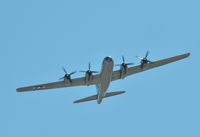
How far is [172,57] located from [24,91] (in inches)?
874

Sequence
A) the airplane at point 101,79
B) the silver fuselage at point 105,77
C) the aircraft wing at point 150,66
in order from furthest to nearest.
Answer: the aircraft wing at point 150,66, the airplane at point 101,79, the silver fuselage at point 105,77

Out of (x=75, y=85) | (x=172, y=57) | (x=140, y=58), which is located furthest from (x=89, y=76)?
(x=172, y=57)

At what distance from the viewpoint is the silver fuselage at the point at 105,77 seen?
6362cm

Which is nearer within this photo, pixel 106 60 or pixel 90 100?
pixel 106 60

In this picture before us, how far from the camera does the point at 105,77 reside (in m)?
66.9

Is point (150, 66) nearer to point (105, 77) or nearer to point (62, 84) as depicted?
point (105, 77)

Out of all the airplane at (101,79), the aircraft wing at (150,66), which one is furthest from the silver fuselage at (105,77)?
the aircraft wing at (150,66)

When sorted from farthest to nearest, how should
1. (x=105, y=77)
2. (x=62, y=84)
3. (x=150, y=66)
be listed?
(x=150, y=66) → (x=62, y=84) → (x=105, y=77)

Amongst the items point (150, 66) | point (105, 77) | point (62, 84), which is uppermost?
point (150, 66)

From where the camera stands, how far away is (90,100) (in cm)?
7256

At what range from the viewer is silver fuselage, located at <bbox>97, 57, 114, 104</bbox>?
63.6m

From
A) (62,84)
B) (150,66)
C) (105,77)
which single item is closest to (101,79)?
(105,77)

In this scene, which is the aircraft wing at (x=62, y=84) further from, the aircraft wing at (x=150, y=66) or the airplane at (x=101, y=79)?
the aircraft wing at (x=150, y=66)

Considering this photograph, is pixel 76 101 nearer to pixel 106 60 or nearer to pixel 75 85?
pixel 75 85
